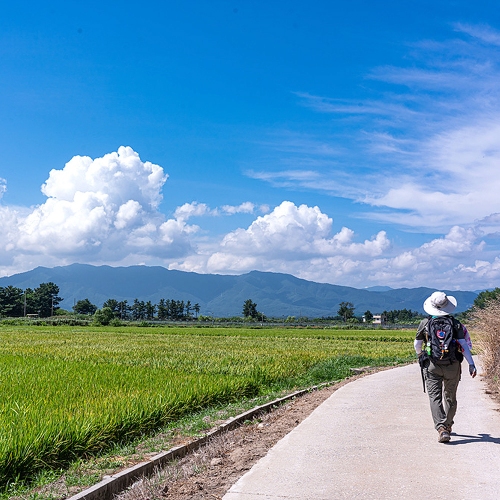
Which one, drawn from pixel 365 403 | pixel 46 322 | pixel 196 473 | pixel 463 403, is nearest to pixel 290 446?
pixel 196 473

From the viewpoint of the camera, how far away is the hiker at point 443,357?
7168mm

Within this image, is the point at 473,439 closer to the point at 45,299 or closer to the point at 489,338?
the point at 489,338

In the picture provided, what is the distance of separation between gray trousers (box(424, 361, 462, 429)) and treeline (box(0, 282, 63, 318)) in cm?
12418

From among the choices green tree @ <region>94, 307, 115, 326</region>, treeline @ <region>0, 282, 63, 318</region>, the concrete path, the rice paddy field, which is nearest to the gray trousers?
the concrete path

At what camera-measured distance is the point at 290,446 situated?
693 cm

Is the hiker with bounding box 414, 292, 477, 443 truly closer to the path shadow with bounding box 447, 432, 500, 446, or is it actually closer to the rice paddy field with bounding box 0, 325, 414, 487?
the path shadow with bounding box 447, 432, 500, 446

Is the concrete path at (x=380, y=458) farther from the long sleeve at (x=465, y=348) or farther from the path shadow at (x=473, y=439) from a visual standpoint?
the long sleeve at (x=465, y=348)

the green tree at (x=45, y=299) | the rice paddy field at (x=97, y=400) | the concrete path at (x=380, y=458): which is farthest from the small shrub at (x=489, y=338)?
the green tree at (x=45, y=299)

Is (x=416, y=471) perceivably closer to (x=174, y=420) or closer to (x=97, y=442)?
(x=97, y=442)

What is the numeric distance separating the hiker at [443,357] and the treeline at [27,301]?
124 metres

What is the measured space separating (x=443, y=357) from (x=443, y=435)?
947mm

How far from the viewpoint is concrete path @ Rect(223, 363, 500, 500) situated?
5.17 m

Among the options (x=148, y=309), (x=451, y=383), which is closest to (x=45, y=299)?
(x=148, y=309)

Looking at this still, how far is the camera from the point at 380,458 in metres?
6.29
